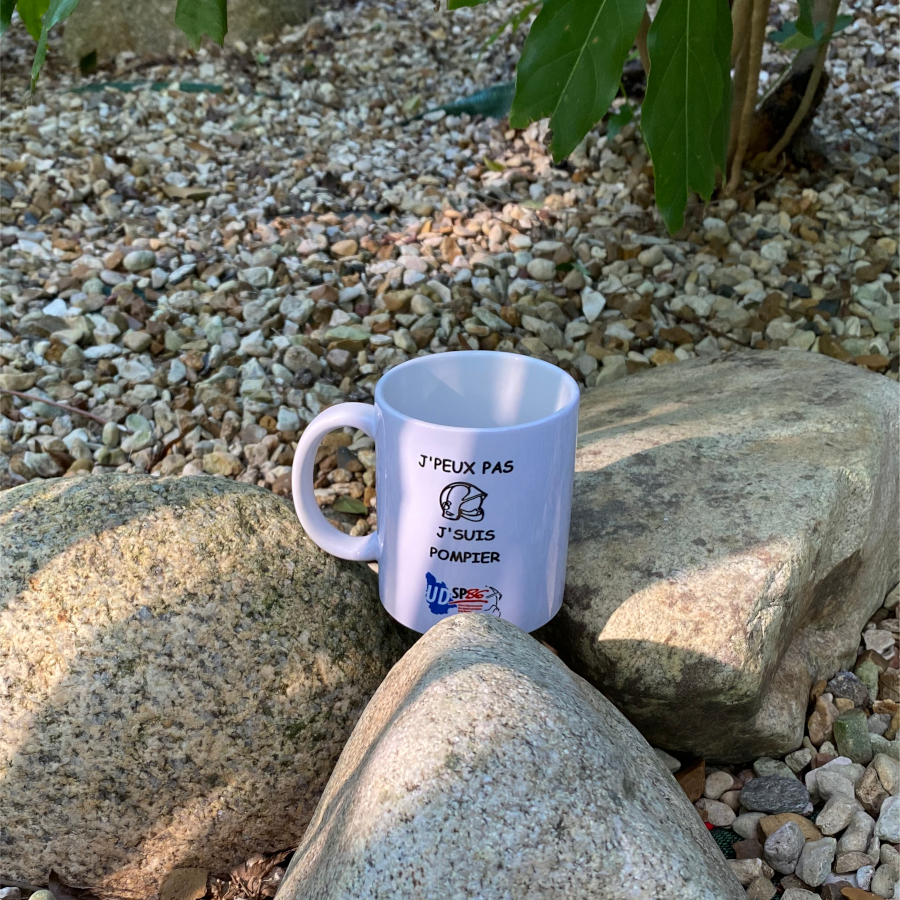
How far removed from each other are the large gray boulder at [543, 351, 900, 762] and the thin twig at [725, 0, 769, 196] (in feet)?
3.08

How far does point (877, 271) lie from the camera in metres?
2.22

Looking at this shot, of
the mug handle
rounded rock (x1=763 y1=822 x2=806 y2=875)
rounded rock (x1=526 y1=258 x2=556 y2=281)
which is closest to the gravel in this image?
rounded rock (x1=526 y1=258 x2=556 y2=281)

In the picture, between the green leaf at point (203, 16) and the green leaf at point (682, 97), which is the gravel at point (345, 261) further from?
the green leaf at point (203, 16)

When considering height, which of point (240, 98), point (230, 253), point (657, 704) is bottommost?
point (657, 704)

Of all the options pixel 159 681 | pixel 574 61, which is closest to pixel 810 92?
pixel 574 61

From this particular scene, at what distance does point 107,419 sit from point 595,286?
1103mm

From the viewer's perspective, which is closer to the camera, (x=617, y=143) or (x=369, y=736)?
(x=369, y=736)

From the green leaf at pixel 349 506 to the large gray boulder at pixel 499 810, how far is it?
0.75m

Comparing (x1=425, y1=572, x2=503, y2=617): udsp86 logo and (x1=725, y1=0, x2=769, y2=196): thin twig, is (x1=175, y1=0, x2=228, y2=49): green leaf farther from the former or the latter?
(x1=725, y1=0, x2=769, y2=196): thin twig

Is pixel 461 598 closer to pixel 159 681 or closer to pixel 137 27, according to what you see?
pixel 159 681

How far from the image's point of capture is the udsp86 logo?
1.11 meters

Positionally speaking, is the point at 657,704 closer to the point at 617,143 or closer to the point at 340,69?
the point at 617,143

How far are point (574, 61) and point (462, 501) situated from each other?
2.25 ft

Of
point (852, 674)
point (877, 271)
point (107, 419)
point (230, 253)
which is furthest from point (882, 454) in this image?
point (230, 253)
